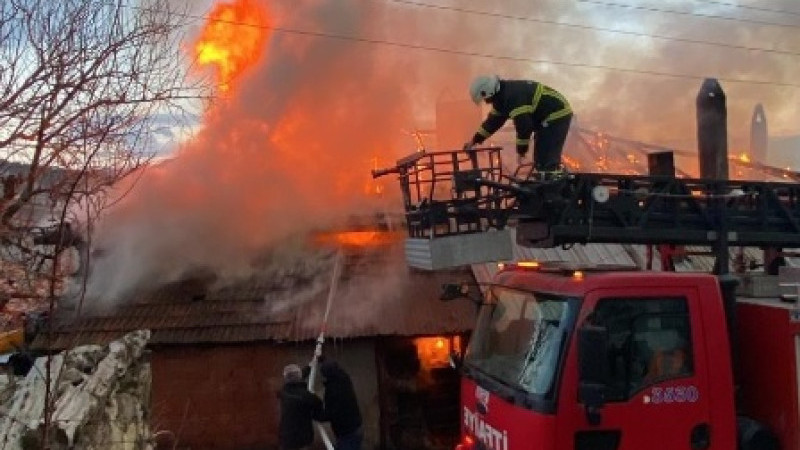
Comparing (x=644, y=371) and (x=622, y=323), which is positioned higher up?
(x=622, y=323)

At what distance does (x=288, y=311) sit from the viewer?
11.2m

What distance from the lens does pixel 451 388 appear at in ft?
36.6

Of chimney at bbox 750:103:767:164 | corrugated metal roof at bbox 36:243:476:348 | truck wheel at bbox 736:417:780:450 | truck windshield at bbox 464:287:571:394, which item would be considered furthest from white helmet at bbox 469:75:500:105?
chimney at bbox 750:103:767:164

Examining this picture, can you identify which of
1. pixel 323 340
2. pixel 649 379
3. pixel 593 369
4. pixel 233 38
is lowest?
pixel 323 340

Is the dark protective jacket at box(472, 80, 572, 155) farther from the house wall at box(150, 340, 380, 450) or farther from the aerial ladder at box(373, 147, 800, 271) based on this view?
the house wall at box(150, 340, 380, 450)

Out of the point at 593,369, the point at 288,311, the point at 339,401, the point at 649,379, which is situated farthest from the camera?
the point at 288,311

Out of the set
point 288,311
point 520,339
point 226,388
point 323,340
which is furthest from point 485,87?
point 226,388

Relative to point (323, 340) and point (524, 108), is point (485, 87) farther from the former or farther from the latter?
point (323, 340)

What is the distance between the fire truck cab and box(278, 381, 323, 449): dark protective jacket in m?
3.66

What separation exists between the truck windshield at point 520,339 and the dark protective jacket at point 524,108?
1.55 metres

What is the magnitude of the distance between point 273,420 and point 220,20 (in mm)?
8409

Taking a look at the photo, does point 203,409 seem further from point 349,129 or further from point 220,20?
point 220,20

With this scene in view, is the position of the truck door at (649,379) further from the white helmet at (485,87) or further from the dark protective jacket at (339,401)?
the dark protective jacket at (339,401)

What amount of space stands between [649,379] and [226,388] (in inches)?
303
